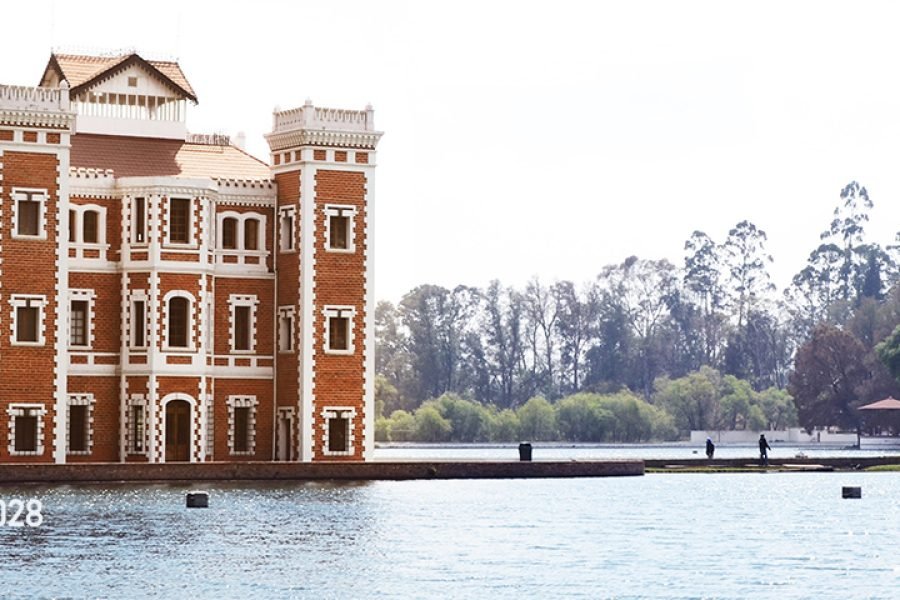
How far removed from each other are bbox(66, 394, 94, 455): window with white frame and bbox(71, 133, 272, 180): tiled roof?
27.8 ft

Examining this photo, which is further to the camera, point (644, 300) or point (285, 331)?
point (644, 300)

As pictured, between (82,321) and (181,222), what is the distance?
200 inches

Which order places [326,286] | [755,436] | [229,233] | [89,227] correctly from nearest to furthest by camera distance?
[89,227], [326,286], [229,233], [755,436]

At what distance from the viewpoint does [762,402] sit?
559 feet

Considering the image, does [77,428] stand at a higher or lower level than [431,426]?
lower

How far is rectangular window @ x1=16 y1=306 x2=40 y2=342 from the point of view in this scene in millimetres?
78688

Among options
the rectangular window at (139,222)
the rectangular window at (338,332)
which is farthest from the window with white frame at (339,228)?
the rectangular window at (139,222)

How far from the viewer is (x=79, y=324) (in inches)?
3211

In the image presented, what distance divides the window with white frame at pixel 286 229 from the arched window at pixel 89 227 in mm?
6984

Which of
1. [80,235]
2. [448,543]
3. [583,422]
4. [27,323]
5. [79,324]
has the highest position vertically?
[80,235]

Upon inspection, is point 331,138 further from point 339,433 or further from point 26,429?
point 26,429

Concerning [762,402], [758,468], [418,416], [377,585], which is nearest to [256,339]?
[758,468]

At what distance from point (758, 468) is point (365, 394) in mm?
17186

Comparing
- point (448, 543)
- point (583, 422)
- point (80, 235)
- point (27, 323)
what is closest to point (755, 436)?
point (583, 422)
